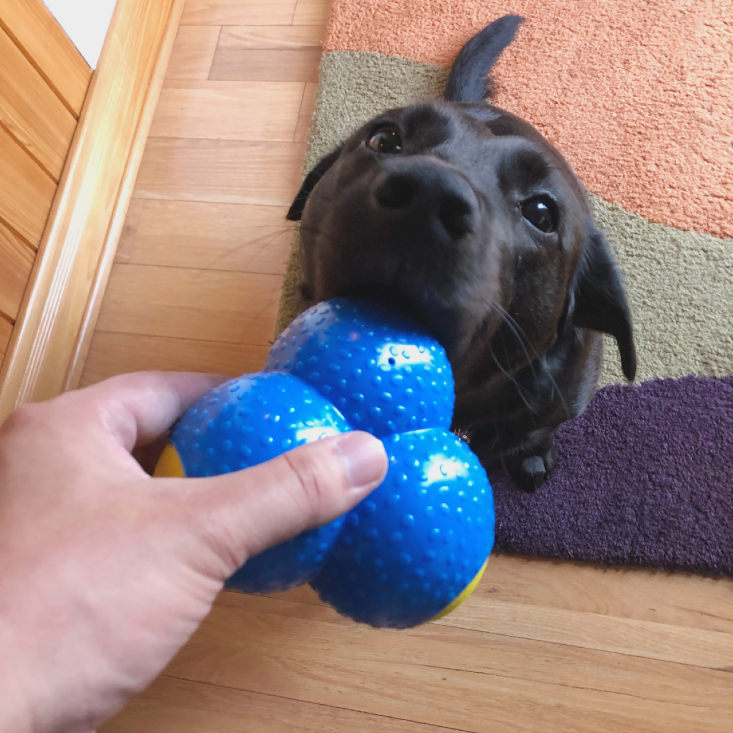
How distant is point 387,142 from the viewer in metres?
1.04

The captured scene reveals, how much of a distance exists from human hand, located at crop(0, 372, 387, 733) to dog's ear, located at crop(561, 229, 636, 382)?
31.7 inches

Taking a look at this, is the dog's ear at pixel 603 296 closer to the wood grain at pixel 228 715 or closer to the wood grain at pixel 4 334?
the wood grain at pixel 228 715

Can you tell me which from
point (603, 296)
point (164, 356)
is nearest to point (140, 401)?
point (603, 296)

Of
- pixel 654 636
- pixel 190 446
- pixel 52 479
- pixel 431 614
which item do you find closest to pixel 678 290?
pixel 654 636

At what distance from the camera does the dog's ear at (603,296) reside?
3.90 feet

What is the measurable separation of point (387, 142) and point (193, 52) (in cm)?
156

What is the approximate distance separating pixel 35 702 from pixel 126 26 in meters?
2.11

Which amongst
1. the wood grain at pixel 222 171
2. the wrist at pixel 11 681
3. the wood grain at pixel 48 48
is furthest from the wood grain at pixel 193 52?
the wrist at pixel 11 681

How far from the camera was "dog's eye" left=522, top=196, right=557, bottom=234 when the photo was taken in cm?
100

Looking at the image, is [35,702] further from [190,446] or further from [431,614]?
[431,614]

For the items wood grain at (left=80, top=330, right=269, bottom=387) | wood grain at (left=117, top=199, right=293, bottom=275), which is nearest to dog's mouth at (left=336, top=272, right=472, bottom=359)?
wood grain at (left=80, top=330, right=269, bottom=387)

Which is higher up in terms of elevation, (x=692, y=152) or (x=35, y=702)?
(x=35, y=702)

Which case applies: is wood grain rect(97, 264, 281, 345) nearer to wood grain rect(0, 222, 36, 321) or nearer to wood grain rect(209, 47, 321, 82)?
wood grain rect(0, 222, 36, 321)

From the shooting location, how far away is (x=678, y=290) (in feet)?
5.46
